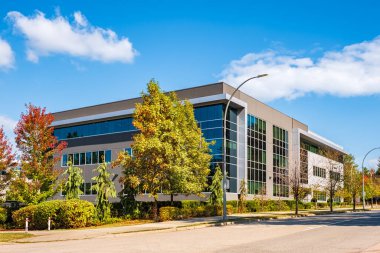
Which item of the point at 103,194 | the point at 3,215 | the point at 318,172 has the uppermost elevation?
the point at 318,172

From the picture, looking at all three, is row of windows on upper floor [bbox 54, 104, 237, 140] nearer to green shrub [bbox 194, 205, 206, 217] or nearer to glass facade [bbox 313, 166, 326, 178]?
green shrub [bbox 194, 205, 206, 217]

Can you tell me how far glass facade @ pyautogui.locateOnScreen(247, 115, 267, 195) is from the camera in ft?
169

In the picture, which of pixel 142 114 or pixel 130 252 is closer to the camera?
pixel 130 252

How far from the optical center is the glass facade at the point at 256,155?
5166 cm

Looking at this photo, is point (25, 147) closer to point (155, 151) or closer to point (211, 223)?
point (155, 151)

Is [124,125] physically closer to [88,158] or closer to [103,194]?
[88,158]

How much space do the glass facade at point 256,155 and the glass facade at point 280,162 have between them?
3.39 m

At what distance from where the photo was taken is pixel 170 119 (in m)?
32.9

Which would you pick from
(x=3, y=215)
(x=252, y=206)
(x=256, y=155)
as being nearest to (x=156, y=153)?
(x=3, y=215)

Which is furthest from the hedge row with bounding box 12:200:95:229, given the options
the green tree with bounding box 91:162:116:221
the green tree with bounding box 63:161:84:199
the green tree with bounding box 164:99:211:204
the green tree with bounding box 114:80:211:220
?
the green tree with bounding box 63:161:84:199

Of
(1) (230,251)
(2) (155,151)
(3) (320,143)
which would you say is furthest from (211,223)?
(3) (320,143)

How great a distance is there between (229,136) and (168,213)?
62.6 feet

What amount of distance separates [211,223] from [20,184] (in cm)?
1374

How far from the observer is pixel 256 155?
53375 millimetres
